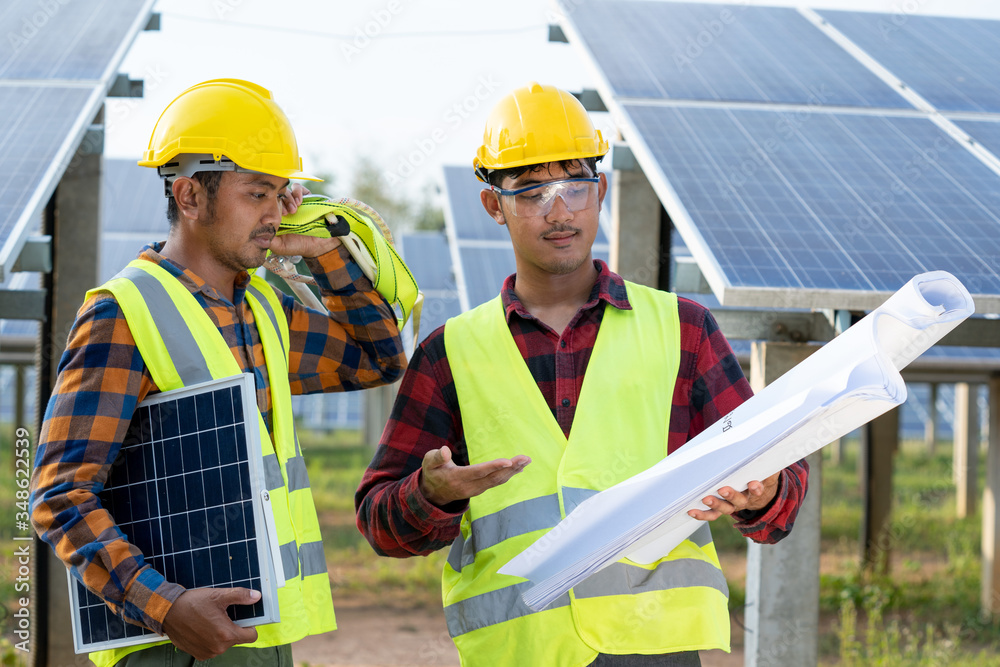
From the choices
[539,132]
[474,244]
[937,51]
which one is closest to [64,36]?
[539,132]

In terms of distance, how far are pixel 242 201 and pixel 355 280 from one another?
0.55 m

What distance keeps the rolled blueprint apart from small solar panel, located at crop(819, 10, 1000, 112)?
4138 mm

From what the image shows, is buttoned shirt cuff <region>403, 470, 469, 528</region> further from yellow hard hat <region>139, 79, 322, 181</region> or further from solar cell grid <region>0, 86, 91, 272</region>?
solar cell grid <region>0, 86, 91, 272</region>

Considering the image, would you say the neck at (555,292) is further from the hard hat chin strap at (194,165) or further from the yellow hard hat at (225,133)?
the hard hat chin strap at (194,165)

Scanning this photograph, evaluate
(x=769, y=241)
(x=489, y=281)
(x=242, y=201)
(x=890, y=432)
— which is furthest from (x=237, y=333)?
(x=890, y=432)

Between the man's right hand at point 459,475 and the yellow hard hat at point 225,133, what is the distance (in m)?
0.97

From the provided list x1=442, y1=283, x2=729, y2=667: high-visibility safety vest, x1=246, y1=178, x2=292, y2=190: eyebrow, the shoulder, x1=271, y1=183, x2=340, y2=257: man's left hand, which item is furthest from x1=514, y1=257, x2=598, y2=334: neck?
x1=246, y1=178, x2=292, y2=190: eyebrow

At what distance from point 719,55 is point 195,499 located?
4964 millimetres

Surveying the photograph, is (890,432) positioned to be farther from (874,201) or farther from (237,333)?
(237,333)

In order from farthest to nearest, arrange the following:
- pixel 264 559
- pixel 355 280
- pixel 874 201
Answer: pixel 874 201, pixel 355 280, pixel 264 559

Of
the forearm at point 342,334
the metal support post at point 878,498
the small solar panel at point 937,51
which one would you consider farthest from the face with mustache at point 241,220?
the metal support post at point 878,498

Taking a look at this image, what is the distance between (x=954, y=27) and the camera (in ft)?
23.7

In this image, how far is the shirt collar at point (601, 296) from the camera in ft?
9.17

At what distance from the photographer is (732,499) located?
224 cm
